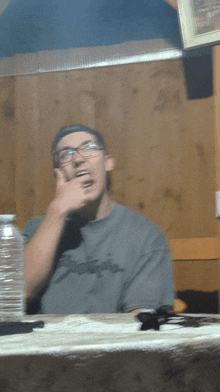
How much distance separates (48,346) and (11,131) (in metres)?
1.08

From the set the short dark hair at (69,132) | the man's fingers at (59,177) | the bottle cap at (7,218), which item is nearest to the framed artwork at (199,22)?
the short dark hair at (69,132)

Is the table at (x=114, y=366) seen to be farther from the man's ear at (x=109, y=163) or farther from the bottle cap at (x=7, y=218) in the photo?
the man's ear at (x=109, y=163)

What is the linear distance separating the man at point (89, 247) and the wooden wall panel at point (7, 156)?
136 mm

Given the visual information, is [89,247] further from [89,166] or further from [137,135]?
[137,135]

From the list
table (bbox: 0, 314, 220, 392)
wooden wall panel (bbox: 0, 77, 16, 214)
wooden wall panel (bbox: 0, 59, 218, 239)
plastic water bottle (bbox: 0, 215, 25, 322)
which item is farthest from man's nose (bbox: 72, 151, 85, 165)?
table (bbox: 0, 314, 220, 392)

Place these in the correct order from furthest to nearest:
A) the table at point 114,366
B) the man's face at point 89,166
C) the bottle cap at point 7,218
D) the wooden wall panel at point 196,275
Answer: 1. the man's face at point 89,166
2. the wooden wall panel at point 196,275
3. the bottle cap at point 7,218
4. the table at point 114,366

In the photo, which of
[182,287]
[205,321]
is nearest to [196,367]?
[205,321]

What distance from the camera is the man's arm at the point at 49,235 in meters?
1.46

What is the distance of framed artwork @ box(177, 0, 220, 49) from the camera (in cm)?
145

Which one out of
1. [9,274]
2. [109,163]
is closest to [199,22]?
[109,163]

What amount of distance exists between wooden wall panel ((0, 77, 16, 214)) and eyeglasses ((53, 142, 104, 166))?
0.18m

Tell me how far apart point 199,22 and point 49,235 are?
970mm

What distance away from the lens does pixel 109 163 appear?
4.96 ft

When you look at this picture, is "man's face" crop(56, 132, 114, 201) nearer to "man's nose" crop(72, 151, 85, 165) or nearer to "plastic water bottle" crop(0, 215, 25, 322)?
"man's nose" crop(72, 151, 85, 165)
